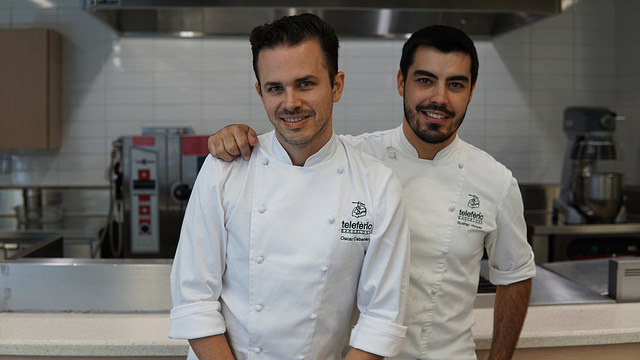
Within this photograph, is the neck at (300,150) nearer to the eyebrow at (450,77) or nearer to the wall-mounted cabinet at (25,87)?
the eyebrow at (450,77)

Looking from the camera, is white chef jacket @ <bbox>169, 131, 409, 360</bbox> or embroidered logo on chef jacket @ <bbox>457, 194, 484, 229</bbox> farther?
embroidered logo on chef jacket @ <bbox>457, 194, 484, 229</bbox>

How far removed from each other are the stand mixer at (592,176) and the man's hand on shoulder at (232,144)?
260 cm

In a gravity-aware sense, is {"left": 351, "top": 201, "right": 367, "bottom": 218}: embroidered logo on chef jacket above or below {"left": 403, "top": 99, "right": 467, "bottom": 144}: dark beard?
below

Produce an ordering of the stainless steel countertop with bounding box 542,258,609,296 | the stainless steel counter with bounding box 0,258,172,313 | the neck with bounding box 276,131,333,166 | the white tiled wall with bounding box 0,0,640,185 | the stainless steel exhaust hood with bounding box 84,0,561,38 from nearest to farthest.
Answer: the neck with bounding box 276,131,333,166, the stainless steel counter with bounding box 0,258,172,313, the stainless steel countertop with bounding box 542,258,609,296, the stainless steel exhaust hood with bounding box 84,0,561,38, the white tiled wall with bounding box 0,0,640,185

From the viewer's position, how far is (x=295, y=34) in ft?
3.76

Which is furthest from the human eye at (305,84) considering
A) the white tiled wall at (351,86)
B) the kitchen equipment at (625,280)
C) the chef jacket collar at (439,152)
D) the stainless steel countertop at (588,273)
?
the white tiled wall at (351,86)

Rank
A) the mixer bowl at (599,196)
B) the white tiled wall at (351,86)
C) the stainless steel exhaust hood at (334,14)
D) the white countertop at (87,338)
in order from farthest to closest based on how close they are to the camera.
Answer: the white tiled wall at (351,86) → the mixer bowl at (599,196) → the stainless steel exhaust hood at (334,14) → the white countertop at (87,338)

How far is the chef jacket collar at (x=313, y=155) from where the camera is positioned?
4.11 feet

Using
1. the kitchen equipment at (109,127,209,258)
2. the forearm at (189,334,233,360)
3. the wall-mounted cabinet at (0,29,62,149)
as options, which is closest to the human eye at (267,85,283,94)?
the forearm at (189,334,233,360)

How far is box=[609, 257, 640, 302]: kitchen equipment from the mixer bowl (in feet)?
4.86

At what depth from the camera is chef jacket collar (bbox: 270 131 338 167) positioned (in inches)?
49.3

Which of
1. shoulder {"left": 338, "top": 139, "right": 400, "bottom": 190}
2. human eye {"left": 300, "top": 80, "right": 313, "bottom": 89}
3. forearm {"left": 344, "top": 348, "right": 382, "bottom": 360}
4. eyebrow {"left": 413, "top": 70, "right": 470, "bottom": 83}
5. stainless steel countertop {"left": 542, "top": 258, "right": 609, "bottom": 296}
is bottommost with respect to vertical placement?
stainless steel countertop {"left": 542, "top": 258, "right": 609, "bottom": 296}

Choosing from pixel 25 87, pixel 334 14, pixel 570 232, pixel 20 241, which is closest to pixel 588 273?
pixel 570 232

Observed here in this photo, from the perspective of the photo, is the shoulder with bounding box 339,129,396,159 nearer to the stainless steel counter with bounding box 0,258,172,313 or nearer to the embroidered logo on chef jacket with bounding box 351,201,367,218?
the embroidered logo on chef jacket with bounding box 351,201,367,218
